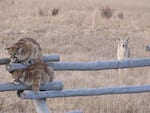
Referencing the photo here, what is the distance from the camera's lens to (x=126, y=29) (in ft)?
67.2

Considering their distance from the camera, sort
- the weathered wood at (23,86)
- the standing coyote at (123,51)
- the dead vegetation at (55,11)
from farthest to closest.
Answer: the dead vegetation at (55,11) < the standing coyote at (123,51) < the weathered wood at (23,86)

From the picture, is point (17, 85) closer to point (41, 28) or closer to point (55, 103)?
point (55, 103)

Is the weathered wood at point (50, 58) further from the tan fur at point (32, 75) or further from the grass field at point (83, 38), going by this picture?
the grass field at point (83, 38)

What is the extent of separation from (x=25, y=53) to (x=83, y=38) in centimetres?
1105

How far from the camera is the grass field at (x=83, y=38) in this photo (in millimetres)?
7812

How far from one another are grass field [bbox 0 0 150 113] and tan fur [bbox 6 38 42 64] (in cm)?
178

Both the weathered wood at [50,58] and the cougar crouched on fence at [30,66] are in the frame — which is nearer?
the cougar crouched on fence at [30,66]

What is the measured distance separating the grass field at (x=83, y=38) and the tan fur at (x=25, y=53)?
1.78 meters

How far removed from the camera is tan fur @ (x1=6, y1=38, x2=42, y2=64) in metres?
5.85

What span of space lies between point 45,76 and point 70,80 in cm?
342

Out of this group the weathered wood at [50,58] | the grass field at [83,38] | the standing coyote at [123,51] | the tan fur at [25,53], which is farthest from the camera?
the standing coyote at [123,51]

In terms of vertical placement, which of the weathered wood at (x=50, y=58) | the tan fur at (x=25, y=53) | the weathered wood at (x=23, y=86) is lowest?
the weathered wood at (x=23, y=86)

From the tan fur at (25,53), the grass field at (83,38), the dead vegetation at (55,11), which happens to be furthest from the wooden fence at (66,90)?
the dead vegetation at (55,11)

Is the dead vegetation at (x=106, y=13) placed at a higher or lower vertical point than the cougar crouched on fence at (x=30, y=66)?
higher
